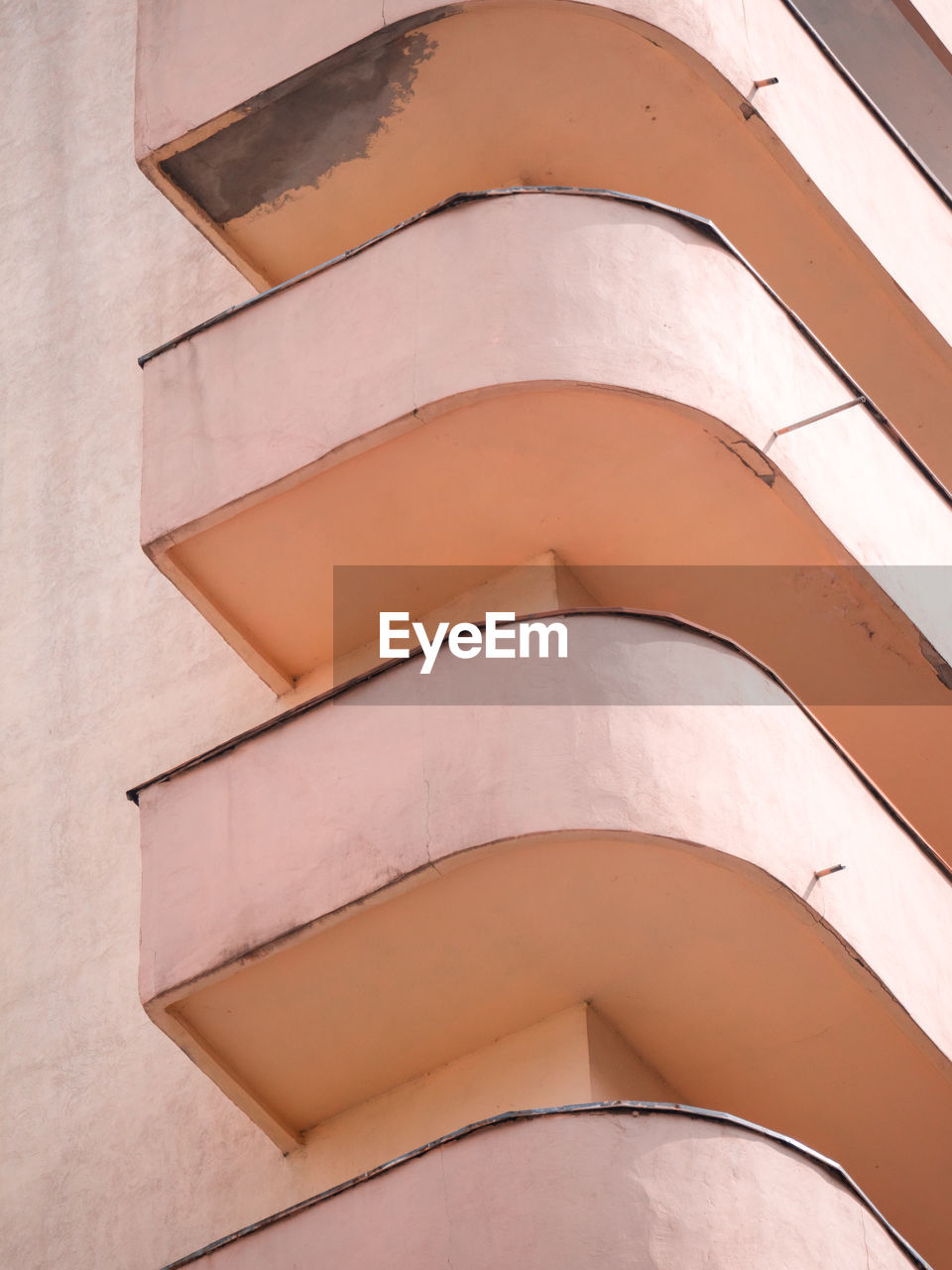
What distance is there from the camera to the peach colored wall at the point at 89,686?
30.3 feet

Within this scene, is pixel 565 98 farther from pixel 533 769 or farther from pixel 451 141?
pixel 533 769

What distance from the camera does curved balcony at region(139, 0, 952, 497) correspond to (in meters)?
9.41

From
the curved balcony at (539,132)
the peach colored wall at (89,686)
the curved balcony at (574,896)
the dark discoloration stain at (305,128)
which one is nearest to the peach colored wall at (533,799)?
the curved balcony at (574,896)

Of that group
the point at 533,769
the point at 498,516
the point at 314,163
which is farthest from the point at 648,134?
the point at 533,769

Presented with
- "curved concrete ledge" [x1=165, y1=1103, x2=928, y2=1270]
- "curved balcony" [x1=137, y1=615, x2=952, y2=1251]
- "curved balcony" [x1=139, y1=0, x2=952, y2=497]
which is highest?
"curved balcony" [x1=139, y1=0, x2=952, y2=497]

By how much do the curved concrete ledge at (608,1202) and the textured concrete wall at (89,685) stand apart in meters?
1.63

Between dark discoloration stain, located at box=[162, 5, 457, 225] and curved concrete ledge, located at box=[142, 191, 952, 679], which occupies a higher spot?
dark discoloration stain, located at box=[162, 5, 457, 225]

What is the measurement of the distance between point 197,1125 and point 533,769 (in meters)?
2.94

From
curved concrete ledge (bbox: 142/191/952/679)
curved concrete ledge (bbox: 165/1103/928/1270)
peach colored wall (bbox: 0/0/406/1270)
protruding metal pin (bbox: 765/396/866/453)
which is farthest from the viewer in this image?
peach colored wall (bbox: 0/0/406/1270)

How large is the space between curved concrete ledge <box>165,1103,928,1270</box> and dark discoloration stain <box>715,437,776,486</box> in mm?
2916
